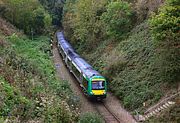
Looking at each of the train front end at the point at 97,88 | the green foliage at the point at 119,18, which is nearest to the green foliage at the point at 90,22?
the green foliage at the point at 119,18

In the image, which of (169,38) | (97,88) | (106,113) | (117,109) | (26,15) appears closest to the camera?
(169,38)

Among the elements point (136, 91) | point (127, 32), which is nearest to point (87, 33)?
point (127, 32)

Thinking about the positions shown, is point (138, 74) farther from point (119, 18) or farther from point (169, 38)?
point (119, 18)

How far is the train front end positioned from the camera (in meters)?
27.3

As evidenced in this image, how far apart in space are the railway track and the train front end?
2.13ft

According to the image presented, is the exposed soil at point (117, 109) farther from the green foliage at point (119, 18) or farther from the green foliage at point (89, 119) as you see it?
the green foliage at point (119, 18)

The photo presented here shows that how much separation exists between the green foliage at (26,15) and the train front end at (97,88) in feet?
77.9

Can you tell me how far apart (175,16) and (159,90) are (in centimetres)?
Answer: 526

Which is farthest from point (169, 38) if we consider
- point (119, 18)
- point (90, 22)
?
point (90, 22)

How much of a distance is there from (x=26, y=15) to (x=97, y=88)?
84.5 ft

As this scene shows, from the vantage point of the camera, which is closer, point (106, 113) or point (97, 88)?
point (106, 113)

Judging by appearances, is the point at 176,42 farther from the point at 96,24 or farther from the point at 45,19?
the point at 45,19

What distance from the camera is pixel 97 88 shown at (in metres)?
27.5

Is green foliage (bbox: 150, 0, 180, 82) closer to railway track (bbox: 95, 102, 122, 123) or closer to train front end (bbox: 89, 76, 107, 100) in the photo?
railway track (bbox: 95, 102, 122, 123)
